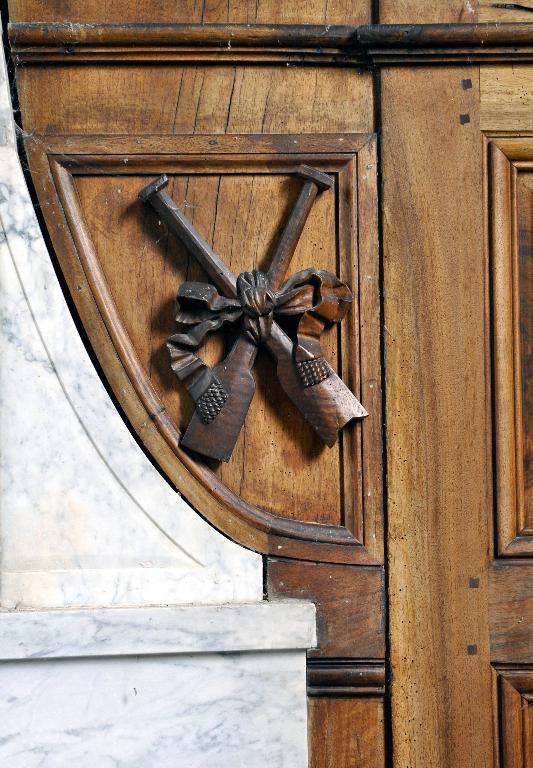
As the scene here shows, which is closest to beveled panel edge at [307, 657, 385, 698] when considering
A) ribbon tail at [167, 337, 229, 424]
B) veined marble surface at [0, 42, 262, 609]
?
veined marble surface at [0, 42, 262, 609]

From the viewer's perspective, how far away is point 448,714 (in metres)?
1.55

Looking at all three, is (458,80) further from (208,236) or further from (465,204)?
(208,236)

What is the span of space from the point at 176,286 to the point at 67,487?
385 mm

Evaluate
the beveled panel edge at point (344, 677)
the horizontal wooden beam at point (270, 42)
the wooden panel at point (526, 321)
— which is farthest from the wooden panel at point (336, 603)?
the horizontal wooden beam at point (270, 42)

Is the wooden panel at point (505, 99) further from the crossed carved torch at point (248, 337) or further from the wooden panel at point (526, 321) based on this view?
the crossed carved torch at point (248, 337)

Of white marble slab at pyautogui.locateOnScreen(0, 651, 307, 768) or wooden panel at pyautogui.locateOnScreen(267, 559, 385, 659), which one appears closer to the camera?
white marble slab at pyautogui.locateOnScreen(0, 651, 307, 768)

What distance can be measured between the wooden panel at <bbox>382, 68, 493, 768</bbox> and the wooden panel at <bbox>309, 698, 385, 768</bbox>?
0.04 meters

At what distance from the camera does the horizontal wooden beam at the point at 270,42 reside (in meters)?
1.56

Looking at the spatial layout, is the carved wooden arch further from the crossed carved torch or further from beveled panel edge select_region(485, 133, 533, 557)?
beveled panel edge select_region(485, 133, 533, 557)

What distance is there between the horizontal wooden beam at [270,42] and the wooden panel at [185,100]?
0.9 inches

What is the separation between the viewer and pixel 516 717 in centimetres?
155

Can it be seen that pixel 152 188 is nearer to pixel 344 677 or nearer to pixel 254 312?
pixel 254 312

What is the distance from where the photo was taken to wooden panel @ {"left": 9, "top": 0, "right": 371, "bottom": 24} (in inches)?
62.1

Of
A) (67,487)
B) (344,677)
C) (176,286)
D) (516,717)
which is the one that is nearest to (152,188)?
(176,286)
